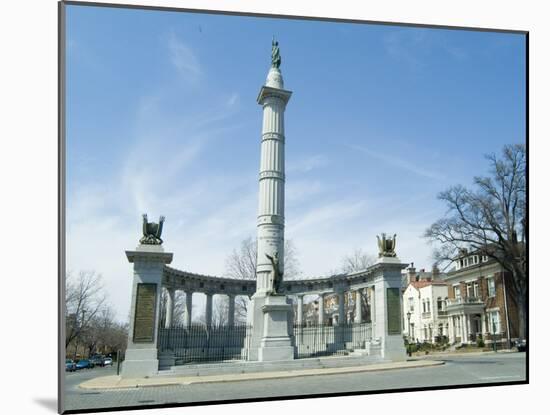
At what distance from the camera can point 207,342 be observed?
21156mm

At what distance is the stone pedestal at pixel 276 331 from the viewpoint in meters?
19.3

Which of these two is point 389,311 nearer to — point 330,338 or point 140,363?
point 330,338

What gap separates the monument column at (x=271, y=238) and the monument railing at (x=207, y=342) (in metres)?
0.99

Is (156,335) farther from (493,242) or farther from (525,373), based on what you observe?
(493,242)

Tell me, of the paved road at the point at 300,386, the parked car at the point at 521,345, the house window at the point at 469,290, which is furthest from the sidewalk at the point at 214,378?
the house window at the point at 469,290

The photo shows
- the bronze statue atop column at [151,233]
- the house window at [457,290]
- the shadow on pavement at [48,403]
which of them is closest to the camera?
the shadow on pavement at [48,403]

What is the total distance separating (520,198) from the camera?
22.4 metres

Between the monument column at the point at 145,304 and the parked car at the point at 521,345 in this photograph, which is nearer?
the monument column at the point at 145,304

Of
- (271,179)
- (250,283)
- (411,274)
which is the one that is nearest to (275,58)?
(271,179)

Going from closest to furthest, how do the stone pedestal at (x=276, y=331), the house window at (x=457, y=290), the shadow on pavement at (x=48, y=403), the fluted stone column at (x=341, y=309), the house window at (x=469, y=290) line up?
the shadow on pavement at (x=48, y=403)
the stone pedestal at (x=276, y=331)
the fluted stone column at (x=341, y=309)
the house window at (x=469, y=290)
the house window at (x=457, y=290)

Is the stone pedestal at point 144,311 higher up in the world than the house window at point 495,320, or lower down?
higher up

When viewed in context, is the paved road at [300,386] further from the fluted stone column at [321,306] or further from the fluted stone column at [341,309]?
the fluted stone column at [321,306]

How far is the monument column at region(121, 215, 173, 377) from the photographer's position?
16578 millimetres

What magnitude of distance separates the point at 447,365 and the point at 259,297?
26.3 ft
